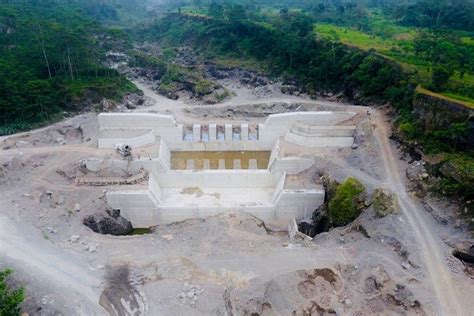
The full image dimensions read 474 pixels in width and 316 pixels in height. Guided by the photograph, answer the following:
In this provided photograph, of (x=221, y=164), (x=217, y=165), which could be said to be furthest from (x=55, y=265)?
(x=221, y=164)

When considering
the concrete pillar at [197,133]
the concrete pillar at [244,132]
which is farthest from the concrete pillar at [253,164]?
the concrete pillar at [197,133]

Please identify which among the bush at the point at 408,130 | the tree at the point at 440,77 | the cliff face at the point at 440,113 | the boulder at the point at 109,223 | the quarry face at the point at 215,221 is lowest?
the boulder at the point at 109,223

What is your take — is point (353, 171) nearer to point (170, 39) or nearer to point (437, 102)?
point (437, 102)

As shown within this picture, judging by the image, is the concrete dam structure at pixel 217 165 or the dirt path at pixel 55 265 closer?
the dirt path at pixel 55 265

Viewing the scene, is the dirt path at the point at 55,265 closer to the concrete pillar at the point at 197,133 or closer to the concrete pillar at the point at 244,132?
the concrete pillar at the point at 197,133

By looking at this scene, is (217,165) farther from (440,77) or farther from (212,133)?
(440,77)

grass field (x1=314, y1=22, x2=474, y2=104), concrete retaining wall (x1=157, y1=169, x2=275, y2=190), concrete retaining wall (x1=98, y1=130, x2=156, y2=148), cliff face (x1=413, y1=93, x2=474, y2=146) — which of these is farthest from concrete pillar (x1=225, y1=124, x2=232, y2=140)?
grass field (x1=314, y1=22, x2=474, y2=104)

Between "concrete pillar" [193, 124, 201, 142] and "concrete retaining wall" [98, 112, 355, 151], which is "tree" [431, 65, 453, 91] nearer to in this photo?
"concrete retaining wall" [98, 112, 355, 151]
